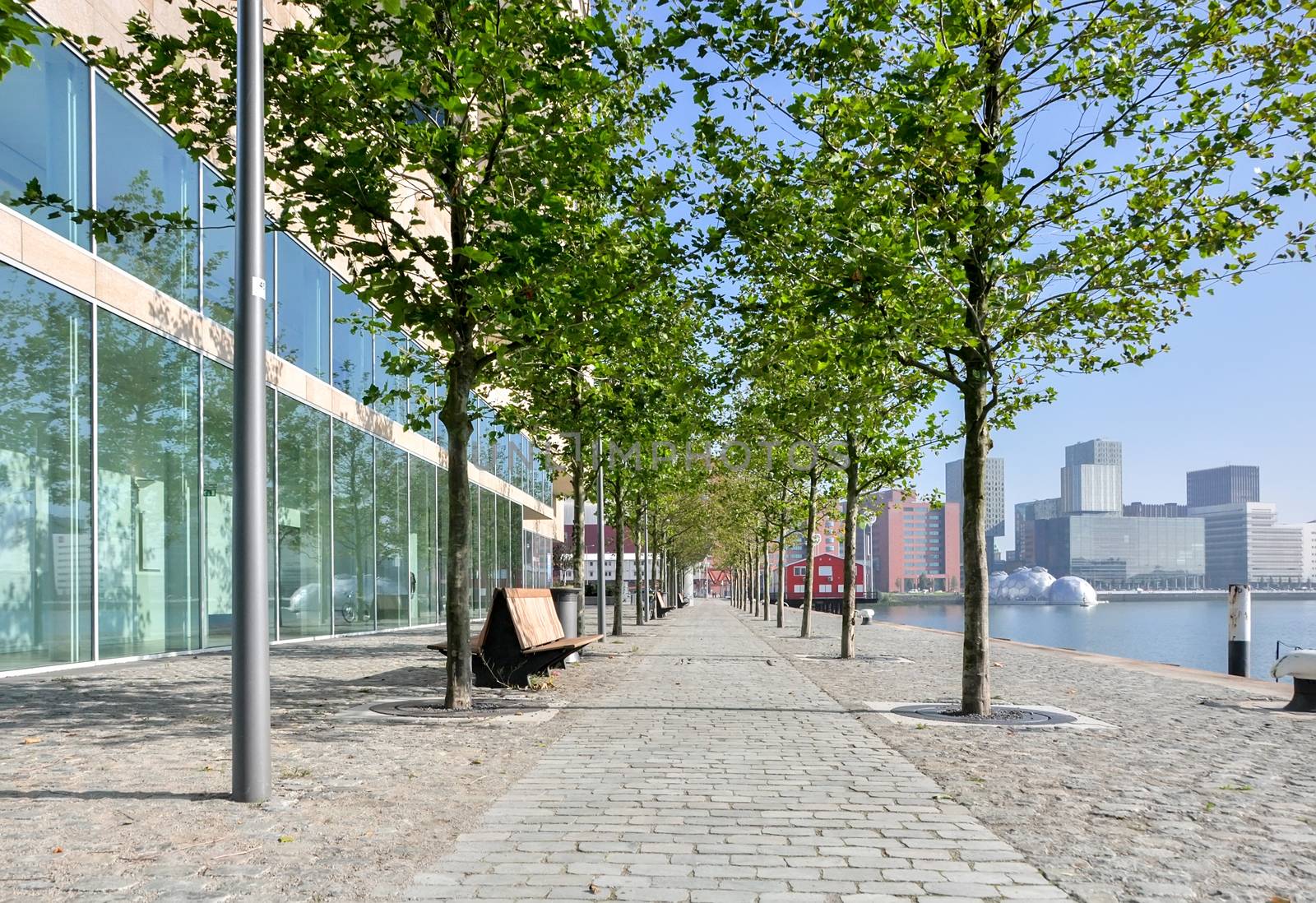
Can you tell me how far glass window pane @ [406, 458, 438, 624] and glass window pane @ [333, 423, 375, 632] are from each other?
3.38 meters

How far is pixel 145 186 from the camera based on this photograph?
A: 17062mm

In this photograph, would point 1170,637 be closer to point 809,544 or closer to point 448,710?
point 809,544

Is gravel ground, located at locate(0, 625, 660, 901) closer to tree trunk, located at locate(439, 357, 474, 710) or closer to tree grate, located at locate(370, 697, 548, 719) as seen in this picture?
tree grate, located at locate(370, 697, 548, 719)

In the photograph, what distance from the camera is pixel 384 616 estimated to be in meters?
28.8

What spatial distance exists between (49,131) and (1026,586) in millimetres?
154684

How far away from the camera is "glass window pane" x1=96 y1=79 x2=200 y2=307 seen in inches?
628

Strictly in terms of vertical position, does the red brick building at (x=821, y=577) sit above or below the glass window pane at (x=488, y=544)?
below

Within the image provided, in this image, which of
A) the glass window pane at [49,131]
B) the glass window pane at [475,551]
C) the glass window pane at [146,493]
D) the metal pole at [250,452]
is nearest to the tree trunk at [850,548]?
the glass window pane at [146,493]

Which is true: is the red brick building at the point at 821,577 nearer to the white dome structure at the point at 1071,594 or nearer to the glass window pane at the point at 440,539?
the glass window pane at the point at 440,539

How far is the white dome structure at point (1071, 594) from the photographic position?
14575 cm

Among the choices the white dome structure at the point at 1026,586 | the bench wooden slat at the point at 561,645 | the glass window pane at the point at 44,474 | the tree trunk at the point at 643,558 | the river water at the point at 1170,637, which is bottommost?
the white dome structure at the point at 1026,586

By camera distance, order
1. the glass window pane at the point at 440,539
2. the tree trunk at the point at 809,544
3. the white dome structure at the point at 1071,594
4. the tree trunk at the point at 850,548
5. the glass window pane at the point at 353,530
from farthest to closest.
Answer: the white dome structure at the point at 1071,594 → the glass window pane at the point at 440,539 → the tree trunk at the point at 809,544 → the glass window pane at the point at 353,530 → the tree trunk at the point at 850,548

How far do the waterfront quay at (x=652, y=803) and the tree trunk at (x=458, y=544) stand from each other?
73 cm

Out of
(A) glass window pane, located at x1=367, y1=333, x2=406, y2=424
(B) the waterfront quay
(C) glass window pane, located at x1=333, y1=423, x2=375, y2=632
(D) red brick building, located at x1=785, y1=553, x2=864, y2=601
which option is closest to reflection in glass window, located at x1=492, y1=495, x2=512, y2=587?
(A) glass window pane, located at x1=367, y1=333, x2=406, y2=424
